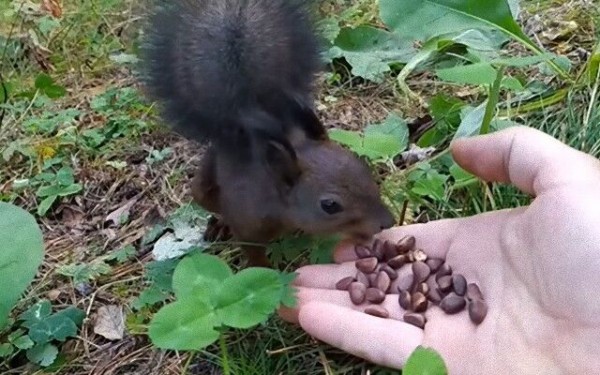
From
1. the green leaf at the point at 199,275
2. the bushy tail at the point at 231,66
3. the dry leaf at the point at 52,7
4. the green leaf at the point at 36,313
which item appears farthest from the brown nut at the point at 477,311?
the dry leaf at the point at 52,7

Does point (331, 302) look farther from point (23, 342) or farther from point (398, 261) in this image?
point (23, 342)

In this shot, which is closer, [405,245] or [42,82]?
[405,245]

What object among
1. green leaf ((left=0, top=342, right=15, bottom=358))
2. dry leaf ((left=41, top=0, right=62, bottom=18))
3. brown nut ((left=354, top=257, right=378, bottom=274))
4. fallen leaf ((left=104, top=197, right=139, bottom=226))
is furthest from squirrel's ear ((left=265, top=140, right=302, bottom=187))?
dry leaf ((left=41, top=0, right=62, bottom=18))

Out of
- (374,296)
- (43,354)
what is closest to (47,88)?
(43,354)

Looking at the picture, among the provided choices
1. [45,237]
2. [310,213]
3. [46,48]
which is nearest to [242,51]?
[310,213]

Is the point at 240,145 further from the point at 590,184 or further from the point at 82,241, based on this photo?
the point at 590,184

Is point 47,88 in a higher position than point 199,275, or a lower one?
lower

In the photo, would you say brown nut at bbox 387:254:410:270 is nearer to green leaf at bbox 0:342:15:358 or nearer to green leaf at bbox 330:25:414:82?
green leaf at bbox 0:342:15:358

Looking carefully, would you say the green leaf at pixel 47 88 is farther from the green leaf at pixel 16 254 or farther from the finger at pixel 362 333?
the finger at pixel 362 333
